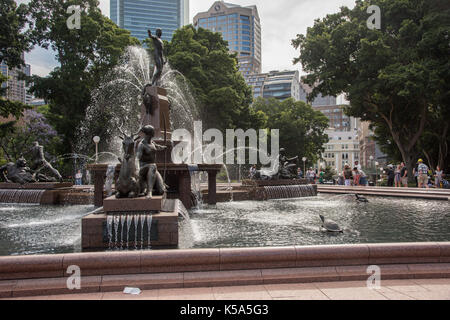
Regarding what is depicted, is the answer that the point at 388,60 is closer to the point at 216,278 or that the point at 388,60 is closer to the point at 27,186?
the point at 27,186

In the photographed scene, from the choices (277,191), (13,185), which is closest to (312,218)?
(277,191)

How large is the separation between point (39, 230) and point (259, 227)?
5324 millimetres

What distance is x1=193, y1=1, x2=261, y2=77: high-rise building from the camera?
163625 millimetres

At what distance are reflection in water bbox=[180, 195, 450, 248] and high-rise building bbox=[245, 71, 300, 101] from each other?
5580 inches

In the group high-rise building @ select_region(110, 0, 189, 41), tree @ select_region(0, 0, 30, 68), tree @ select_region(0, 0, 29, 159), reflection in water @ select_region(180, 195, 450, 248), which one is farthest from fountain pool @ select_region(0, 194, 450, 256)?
high-rise building @ select_region(110, 0, 189, 41)

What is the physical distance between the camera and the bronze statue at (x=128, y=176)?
22.8 ft

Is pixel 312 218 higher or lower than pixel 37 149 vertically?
lower

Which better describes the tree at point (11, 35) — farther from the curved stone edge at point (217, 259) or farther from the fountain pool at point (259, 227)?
the curved stone edge at point (217, 259)

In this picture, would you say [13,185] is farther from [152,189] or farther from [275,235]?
[275,235]

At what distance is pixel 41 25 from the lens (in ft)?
98.6

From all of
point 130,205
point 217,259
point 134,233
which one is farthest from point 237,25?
point 217,259

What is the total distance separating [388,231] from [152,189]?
561cm

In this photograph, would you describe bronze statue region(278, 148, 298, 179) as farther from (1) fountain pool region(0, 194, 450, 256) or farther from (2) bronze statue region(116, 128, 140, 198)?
(2) bronze statue region(116, 128, 140, 198)
